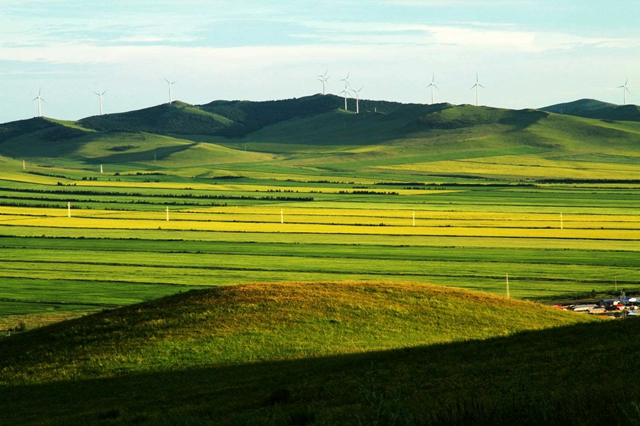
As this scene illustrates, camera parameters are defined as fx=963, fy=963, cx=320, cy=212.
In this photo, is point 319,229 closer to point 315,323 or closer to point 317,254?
point 317,254

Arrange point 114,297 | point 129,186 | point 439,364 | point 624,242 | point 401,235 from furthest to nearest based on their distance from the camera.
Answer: point 129,186
point 401,235
point 624,242
point 114,297
point 439,364

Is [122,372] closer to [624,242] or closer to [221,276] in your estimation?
[221,276]

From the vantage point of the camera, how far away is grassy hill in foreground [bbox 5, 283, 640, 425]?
22906mm

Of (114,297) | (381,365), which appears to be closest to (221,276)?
(114,297)

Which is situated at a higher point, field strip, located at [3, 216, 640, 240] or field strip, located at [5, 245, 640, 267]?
field strip, located at [3, 216, 640, 240]

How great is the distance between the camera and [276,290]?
46562mm

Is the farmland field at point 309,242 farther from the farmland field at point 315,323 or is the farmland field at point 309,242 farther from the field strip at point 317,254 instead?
the farmland field at point 315,323

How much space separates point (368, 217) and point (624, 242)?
1585 inches

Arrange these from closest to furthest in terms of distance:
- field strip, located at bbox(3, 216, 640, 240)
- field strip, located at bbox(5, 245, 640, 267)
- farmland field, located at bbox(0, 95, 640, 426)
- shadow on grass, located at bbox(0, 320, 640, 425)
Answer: shadow on grass, located at bbox(0, 320, 640, 425) → farmland field, located at bbox(0, 95, 640, 426) → field strip, located at bbox(5, 245, 640, 267) → field strip, located at bbox(3, 216, 640, 240)

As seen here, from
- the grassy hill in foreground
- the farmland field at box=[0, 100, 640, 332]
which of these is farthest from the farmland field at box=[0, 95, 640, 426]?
the farmland field at box=[0, 100, 640, 332]

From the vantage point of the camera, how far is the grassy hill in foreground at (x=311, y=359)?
22906 mm

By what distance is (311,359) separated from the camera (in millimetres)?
35750

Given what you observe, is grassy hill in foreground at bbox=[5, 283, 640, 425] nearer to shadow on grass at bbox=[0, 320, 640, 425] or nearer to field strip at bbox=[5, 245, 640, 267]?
shadow on grass at bbox=[0, 320, 640, 425]

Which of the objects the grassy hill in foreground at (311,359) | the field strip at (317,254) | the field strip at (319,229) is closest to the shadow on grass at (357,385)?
the grassy hill in foreground at (311,359)
